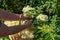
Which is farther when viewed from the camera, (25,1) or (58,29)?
(25,1)

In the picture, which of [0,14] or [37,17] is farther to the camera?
[37,17]

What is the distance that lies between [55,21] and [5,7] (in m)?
1.44

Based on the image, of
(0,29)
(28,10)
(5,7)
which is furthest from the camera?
(5,7)

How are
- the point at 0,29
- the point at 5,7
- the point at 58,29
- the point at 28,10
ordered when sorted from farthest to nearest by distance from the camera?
the point at 5,7
the point at 28,10
the point at 58,29
the point at 0,29

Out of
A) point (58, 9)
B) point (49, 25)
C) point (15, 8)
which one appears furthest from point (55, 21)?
point (15, 8)

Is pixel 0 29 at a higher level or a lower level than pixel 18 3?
higher

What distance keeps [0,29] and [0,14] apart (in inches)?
6.4

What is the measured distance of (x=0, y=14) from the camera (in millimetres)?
2232

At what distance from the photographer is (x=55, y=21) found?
4051 mm

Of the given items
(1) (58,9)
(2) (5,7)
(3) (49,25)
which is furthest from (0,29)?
(2) (5,7)

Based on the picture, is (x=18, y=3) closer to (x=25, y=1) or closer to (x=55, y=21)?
(x=25, y=1)

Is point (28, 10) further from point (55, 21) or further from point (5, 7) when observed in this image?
point (5, 7)

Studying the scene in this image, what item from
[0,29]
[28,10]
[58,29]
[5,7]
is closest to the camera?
[0,29]

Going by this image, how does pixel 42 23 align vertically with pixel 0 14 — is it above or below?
below
